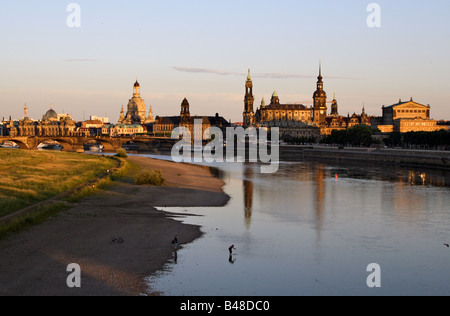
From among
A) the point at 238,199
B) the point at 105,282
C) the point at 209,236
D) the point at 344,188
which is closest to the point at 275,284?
the point at 105,282

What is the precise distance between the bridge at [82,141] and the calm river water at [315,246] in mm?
96022

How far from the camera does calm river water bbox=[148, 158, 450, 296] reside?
62.4ft

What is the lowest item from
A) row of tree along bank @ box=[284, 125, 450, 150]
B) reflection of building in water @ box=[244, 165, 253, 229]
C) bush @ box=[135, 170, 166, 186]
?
reflection of building in water @ box=[244, 165, 253, 229]

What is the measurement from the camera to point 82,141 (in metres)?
142

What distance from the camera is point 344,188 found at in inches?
1999

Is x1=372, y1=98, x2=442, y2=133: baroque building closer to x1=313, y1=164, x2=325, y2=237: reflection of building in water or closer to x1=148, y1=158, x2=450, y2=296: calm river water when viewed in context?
x1=313, y1=164, x2=325, y2=237: reflection of building in water

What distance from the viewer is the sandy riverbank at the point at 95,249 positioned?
Answer: 1795cm

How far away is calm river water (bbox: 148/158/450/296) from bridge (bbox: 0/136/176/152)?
315 feet

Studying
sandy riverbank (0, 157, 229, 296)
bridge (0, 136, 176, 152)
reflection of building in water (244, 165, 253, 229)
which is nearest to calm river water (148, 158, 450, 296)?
reflection of building in water (244, 165, 253, 229)

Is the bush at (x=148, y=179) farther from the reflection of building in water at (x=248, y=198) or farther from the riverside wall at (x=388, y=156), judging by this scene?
the riverside wall at (x=388, y=156)

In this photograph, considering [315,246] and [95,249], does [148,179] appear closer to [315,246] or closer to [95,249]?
[95,249]

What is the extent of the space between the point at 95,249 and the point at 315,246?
10.3 m

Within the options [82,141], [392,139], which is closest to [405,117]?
[392,139]

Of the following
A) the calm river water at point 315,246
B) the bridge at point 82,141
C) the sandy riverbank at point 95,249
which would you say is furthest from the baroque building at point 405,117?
the sandy riverbank at point 95,249
